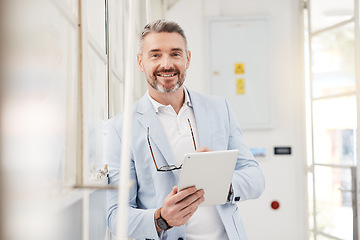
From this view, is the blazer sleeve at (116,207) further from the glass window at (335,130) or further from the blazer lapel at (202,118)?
the glass window at (335,130)

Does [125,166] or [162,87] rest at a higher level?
[162,87]

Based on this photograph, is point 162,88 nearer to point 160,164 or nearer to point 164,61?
point 164,61

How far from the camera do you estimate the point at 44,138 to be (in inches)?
25.4

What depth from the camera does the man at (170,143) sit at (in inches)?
49.1

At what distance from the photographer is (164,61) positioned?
137cm

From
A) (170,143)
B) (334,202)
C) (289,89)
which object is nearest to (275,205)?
(334,202)

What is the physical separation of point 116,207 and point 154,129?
0.30 m

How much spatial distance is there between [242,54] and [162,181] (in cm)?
211

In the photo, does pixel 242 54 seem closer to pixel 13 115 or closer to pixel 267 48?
pixel 267 48

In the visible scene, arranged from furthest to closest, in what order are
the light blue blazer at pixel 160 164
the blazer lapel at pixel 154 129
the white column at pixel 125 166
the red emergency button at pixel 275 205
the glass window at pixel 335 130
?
the red emergency button at pixel 275 205 < the glass window at pixel 335 130 < the blazer lapel at pixel 154 129 < the light blue blazer at pixel 160 164 < the white column at pixel 125 166

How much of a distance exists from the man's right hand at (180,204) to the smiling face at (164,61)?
40cm

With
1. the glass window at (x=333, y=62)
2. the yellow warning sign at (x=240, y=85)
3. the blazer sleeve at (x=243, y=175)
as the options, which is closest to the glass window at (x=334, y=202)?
the glass window at (x=333, y=62)

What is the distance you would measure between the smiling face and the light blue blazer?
0.33 feet

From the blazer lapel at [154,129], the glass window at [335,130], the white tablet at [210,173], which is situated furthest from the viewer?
the glass window at [335,130]
